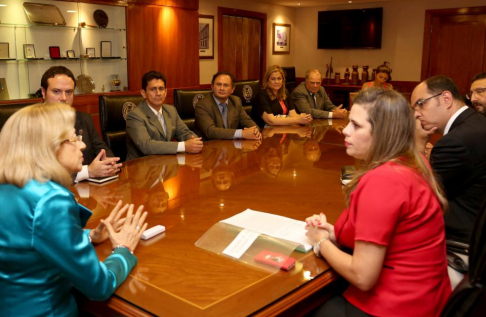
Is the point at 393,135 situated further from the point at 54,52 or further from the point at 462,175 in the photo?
the point at 54,52

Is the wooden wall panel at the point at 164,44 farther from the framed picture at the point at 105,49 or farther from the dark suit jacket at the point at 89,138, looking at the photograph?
the dark suit jacket at the point at 89,138

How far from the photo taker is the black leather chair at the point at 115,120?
3326mm

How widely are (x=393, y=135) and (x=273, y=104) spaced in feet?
11.2

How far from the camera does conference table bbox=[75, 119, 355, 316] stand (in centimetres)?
121

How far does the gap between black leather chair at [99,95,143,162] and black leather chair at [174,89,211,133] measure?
2.03ft

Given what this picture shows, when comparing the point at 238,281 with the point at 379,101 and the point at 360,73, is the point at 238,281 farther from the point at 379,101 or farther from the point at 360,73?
the point at 360,73

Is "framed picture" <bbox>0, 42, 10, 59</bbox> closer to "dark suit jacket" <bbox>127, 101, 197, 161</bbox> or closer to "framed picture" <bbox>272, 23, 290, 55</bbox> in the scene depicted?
"dark suit jacket" <bbox>127, 101, 197, 161</bbox>

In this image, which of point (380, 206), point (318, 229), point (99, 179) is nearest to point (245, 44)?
point (99, 179)

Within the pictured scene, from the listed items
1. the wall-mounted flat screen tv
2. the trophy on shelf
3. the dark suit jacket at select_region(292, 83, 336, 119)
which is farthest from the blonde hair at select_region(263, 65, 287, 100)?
the wall-mounted flat screen tv

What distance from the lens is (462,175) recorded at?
182 centimetres

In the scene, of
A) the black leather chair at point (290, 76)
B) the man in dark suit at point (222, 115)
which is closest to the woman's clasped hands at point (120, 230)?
the man in dark suit at point (222, 115)

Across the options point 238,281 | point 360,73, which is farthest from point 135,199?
point 360,73

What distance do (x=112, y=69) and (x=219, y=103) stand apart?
254 centimetres

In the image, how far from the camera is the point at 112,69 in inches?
236
